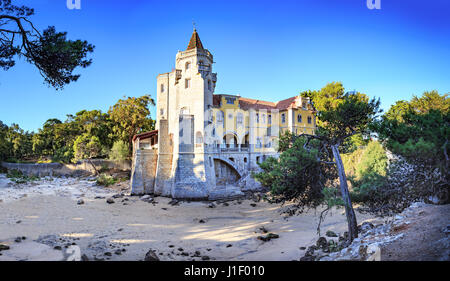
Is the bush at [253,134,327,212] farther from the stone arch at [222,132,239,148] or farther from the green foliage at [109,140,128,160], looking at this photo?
the green foliage at [109,140,128,160]

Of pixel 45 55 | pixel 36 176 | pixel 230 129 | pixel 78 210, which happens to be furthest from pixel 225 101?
pixel 36 176

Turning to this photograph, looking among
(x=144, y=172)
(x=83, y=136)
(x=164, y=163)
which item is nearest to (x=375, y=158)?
(x=164, y=163)

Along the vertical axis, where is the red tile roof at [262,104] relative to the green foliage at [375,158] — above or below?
above

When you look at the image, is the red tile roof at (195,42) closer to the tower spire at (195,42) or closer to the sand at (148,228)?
the tower spire at (195,42)

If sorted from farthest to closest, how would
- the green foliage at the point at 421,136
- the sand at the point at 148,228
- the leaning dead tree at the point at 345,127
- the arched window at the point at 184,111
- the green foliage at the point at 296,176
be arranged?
the arched window at the point at 184,111
the sand at the point at 148,228
the green foliage at the point at 296,176
the leaning dead tree at the point at 345,127
the green foliage at the point at 421,136

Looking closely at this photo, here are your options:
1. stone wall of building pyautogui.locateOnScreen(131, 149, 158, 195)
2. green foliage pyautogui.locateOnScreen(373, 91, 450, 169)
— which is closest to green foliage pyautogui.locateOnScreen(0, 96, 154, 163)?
stone wall of building pyautogui.locateOnScreen(131, 149, 158, 195)

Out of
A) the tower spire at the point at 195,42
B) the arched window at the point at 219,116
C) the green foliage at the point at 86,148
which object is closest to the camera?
the tower spire at the point at 195,42

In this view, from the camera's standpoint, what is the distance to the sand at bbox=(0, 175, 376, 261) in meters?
8.74

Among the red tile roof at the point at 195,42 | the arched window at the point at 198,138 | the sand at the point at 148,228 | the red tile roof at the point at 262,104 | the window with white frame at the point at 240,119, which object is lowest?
the sand at the point at 148,228

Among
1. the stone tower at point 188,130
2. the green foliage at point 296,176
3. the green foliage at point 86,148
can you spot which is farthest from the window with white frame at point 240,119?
the green foliage at point 86,148

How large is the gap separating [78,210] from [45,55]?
1201 cm

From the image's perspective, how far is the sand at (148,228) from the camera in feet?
28.7
